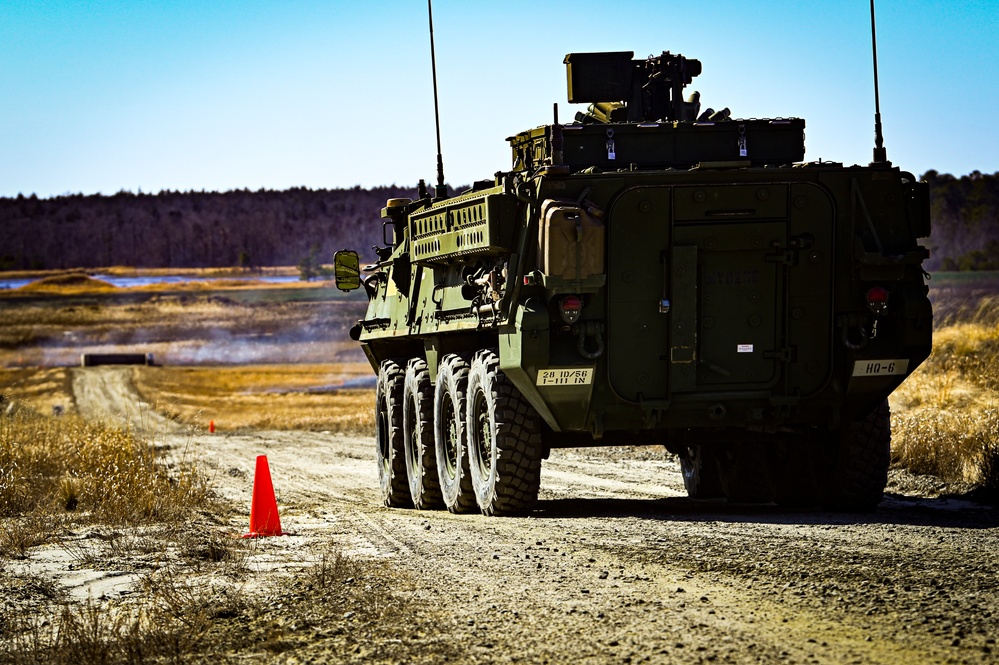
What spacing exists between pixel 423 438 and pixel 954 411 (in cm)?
716

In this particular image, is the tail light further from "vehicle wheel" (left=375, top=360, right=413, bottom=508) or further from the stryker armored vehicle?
"vehicle wheel" (left=375, top=360, right=413, bottom=508)

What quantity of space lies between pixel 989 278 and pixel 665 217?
6733cm

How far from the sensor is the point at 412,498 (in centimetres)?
1583

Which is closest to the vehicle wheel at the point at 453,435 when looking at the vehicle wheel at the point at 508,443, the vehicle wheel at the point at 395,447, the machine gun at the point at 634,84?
the vehicle wheel at the point at 508,443

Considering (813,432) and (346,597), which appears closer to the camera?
(346,597)

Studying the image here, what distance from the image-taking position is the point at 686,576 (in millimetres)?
8789

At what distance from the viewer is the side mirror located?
55.0 feet

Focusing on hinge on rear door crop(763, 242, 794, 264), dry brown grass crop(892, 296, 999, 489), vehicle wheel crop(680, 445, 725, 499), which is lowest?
vehicle wheel crop(680, 445, 725, 499)

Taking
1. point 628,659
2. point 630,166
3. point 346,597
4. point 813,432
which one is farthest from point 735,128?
point 628,659

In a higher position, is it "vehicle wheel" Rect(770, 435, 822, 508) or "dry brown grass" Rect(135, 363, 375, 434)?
"vehicle wheel" Rect(770, 435, 822, 508)

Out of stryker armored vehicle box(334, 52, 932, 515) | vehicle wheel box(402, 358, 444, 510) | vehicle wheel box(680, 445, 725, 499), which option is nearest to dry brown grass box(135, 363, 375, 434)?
vehicle wheel box(402, 358, 444, 510)

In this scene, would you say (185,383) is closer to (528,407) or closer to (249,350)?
(249,350)

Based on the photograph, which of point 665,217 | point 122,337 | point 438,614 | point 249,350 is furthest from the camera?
point 122,337

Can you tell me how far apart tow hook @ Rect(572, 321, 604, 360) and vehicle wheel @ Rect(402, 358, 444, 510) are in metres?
3.56
